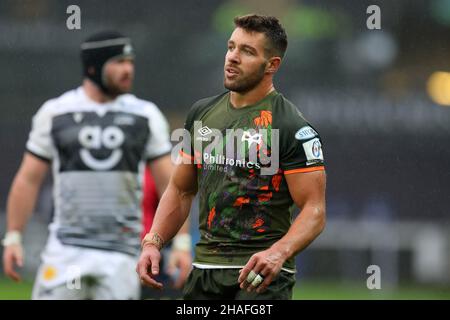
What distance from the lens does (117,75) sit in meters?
8.53

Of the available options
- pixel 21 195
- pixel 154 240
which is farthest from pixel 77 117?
pixel 154 240

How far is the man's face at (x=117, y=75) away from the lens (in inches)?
334

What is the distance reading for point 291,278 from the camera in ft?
19.9

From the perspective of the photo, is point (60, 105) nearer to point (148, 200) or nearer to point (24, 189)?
point (24, 189)

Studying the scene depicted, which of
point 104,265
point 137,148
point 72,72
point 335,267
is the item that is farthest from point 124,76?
point 335,267

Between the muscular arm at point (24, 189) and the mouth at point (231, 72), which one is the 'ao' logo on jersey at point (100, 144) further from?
the mouth at point (231, 72)

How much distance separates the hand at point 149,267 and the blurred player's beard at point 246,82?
38.7 inches

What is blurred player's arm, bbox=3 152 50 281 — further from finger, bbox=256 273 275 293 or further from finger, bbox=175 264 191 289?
finger, bbox=256 273 275 293

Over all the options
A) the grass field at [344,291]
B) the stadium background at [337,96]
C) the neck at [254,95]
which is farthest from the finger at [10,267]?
the stadium background at [337,96]

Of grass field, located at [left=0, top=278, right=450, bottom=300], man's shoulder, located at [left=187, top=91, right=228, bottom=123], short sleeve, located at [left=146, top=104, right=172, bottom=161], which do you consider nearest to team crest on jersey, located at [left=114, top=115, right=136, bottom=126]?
short sleeve, located at [left=146, top=104, right=172, bottom=161]

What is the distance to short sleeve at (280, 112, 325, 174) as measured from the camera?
229 inches

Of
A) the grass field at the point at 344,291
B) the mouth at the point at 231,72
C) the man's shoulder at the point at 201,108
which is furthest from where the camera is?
the grass field at the point at 344,291

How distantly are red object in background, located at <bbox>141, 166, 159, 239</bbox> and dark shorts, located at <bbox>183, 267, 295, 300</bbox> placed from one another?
2.78 metres

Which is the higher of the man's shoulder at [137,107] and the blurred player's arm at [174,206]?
Answer: the man's shoulder at [137,107]
